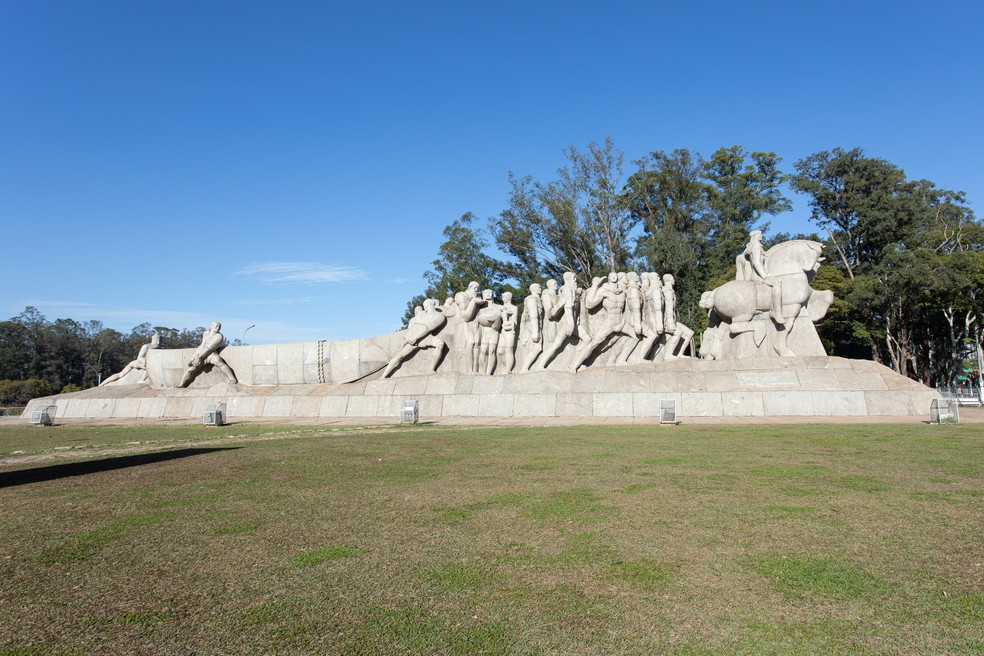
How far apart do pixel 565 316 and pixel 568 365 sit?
1323mm

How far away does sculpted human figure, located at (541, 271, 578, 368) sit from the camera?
55.4 ft

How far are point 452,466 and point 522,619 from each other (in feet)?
14.3

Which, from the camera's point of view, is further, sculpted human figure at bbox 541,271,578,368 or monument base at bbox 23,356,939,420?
sculpted human figure at bbox 541,271,578,368

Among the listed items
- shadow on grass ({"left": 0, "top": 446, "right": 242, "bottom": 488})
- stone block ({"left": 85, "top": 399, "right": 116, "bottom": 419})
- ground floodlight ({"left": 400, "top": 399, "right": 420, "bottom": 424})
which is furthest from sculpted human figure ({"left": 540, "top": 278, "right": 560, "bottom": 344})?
stone block ({"left": 85, "top": 399, "right": 116, "bottom": 419})

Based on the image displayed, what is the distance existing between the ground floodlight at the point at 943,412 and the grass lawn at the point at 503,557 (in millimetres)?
4887

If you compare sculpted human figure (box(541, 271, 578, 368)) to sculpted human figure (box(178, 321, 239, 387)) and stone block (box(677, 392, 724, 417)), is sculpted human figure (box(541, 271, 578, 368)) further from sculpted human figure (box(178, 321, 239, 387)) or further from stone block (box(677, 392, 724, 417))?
sculpted human figure (box(178, 321, 239, 387))

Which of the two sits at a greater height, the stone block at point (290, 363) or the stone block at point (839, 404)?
the stone block at point (290, 363)

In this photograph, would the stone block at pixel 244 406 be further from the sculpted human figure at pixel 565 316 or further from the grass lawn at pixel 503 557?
the grass lawn at pixel 503 557

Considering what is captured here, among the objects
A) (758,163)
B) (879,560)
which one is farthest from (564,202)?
(879,560)

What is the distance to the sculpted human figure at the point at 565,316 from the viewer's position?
55.4 feet

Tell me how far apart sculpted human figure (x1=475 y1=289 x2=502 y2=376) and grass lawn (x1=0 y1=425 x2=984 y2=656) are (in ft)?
33.3

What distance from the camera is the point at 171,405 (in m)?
18.2

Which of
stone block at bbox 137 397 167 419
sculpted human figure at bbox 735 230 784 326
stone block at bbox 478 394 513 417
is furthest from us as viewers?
stone block at bbox 137 397 167 419

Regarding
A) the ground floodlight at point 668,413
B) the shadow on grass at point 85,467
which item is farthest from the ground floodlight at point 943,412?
the shadow on grass at point 85,467
